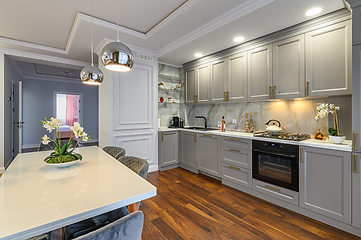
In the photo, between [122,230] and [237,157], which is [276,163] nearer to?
[237,157]

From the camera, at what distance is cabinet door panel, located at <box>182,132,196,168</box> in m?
3.83

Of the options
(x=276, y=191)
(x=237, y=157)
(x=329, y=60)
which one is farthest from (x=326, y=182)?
(x=329, y=60)

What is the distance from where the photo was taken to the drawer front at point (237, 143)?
283cm

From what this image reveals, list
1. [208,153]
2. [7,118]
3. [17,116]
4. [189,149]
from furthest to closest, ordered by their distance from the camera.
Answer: [17,116]
[7,118]
[189,149]
[208,153]

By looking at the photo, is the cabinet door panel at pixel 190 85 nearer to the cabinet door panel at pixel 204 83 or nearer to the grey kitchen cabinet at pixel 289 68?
the cabinet door panel at pixel 204 83

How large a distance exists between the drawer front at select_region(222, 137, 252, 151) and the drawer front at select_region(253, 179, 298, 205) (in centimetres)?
53

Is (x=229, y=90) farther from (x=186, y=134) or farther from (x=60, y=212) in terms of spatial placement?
(x=60, y=212)

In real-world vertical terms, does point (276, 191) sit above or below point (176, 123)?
below

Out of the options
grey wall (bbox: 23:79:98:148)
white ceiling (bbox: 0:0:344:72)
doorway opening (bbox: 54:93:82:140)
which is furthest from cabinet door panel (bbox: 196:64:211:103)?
doorway opening (bbox: 54:93:82:140)

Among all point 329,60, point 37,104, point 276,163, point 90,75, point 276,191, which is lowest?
point 276,191

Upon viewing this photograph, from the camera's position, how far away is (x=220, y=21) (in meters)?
2.56

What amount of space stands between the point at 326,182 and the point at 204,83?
2.71m

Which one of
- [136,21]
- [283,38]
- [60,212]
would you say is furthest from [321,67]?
[60,212]

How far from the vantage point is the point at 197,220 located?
2141 millimetres
